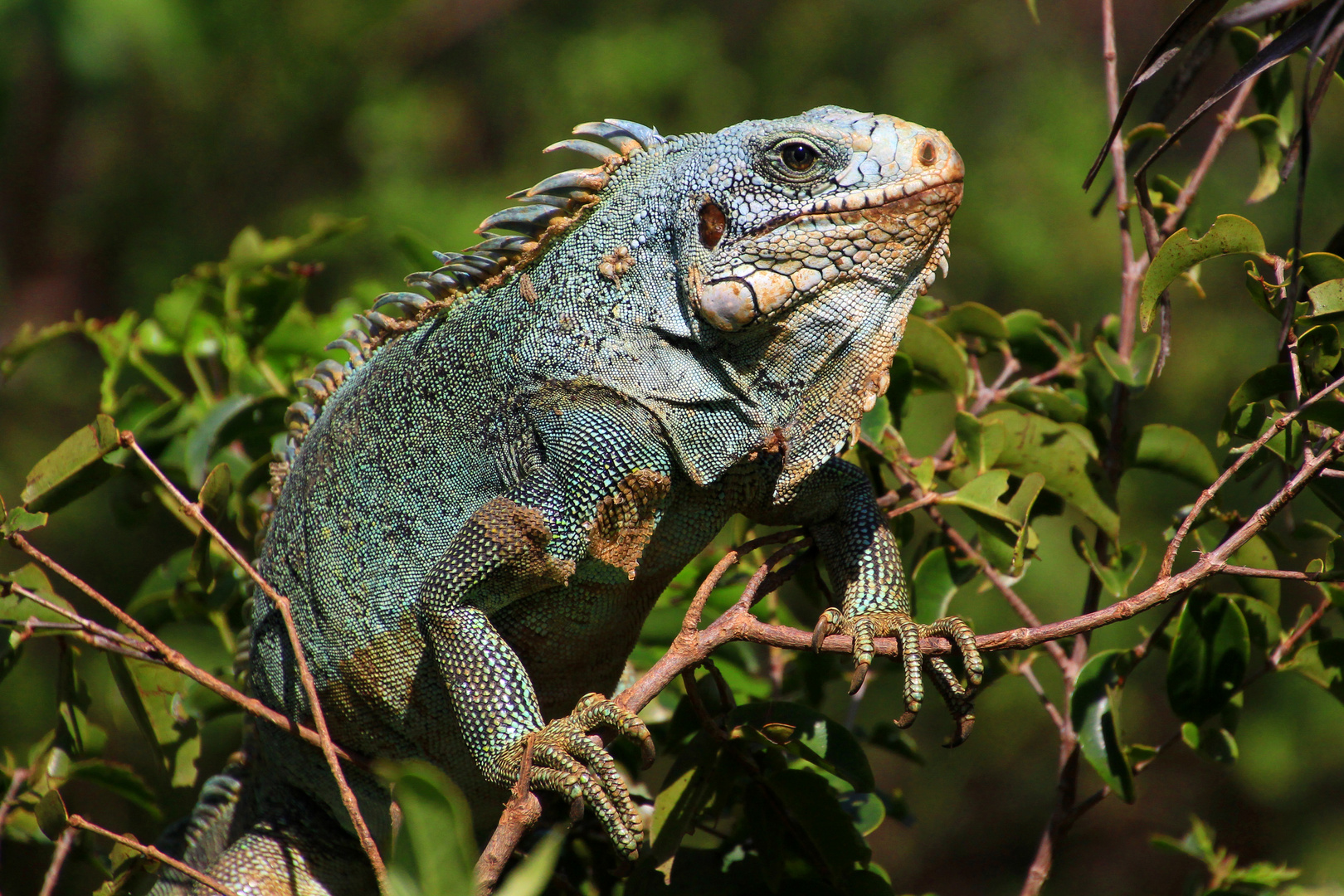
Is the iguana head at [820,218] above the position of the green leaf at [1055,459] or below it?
above

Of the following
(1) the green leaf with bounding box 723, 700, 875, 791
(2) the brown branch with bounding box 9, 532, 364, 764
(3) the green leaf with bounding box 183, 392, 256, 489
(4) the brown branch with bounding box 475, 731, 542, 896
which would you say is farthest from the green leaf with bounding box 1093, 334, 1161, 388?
(3) the green leaf with bounding box 183, 392, 256, 489

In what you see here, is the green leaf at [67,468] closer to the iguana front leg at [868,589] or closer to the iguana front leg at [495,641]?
the iguana front leg at [495,641]

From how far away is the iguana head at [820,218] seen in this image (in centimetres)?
283

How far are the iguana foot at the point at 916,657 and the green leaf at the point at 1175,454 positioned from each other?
897mm

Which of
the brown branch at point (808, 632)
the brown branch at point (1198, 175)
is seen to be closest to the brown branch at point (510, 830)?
the brown branch at point (808, 632)

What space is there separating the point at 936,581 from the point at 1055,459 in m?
0.46

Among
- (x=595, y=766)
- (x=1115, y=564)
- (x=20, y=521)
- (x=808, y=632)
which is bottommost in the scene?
(x=1115, y=564)

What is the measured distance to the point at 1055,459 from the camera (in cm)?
322

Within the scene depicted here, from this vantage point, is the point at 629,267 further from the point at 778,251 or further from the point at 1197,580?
the point at 1197,580

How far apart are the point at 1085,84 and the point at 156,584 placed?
29.6 ft

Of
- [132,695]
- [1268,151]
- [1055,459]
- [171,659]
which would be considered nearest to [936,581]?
[1055,459]

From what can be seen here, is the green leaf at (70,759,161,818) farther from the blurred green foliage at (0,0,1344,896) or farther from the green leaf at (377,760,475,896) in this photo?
the green leaf at (377,760,475,896)

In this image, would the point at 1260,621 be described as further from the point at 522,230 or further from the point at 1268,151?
the point at 522,230

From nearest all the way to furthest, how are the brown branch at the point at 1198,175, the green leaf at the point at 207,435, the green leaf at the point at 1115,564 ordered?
1. the green leaf at the point at 1115,564
2. the brown branch at the point at 1198,175
3. the green leaf at the point at 207,435
